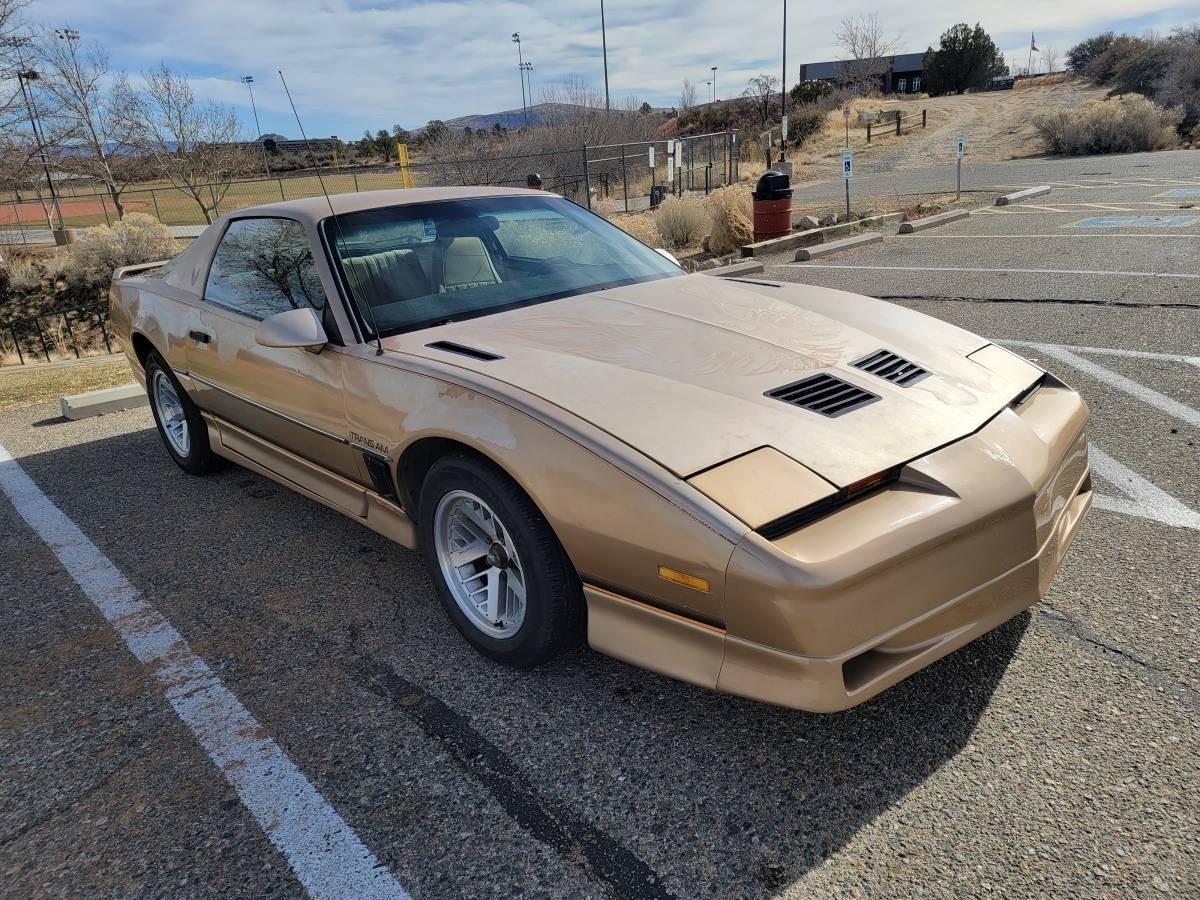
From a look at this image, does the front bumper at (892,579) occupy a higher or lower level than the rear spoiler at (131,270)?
lower

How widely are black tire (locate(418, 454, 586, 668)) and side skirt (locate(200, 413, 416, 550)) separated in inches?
16.4

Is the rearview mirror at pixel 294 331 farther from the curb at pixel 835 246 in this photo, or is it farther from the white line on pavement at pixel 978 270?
the curb at pixel 835 246

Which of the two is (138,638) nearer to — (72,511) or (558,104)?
(72,511)

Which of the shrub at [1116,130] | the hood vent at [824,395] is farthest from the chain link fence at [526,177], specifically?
the hood vent at [824,395]

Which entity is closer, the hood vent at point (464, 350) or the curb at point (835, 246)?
the hood vent at point (464, 350)

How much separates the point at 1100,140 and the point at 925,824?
30.7m

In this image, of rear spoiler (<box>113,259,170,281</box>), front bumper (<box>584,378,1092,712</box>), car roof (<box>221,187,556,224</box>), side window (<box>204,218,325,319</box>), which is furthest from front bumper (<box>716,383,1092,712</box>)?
rear spoiler (<box>113,259,170,281</box>)

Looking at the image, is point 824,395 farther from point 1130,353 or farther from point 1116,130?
point 1116,130

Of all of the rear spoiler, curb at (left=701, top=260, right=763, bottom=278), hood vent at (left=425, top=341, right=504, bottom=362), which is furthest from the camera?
curb at (left=701, top=260, right=763, bottom=278)

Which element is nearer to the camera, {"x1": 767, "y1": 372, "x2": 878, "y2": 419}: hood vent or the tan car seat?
{"x1": 767, "y1": 372, "x2": 878, "y2": 419}: hood vent

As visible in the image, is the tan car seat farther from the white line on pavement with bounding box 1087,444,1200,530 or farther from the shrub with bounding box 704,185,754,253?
the shrub with bounding box 704,185,754,253

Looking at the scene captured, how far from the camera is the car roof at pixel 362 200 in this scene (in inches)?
134

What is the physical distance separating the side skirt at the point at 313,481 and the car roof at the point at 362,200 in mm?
1004

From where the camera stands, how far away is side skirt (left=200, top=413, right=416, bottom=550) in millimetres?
2984
